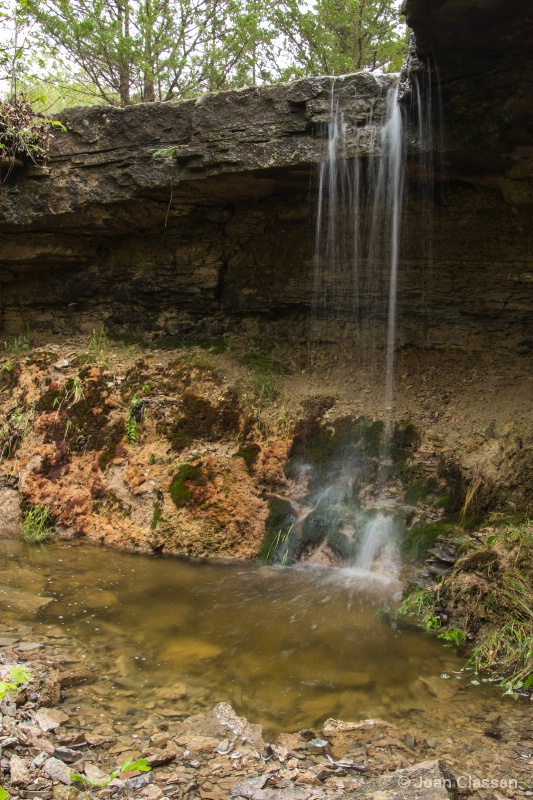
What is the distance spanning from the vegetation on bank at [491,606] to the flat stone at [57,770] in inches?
105

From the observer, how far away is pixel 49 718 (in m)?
3.50

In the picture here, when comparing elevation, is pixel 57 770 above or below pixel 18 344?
below

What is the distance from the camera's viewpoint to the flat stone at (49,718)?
3406 mm

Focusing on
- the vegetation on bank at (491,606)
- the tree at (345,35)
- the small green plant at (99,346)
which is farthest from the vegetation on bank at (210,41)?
the vegetation on bank at (491,606)

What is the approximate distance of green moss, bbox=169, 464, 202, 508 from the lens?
271 inches

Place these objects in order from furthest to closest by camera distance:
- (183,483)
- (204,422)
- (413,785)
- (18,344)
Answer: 1. (18,344)
2. (204,422)
3. (183,483)
4. (413,785)

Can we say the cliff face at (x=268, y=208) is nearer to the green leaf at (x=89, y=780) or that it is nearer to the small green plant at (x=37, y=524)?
the small green plant at (x=37, y=524)

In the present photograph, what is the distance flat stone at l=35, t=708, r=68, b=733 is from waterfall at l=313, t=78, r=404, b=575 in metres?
3.31

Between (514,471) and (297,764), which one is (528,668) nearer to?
(297,764)

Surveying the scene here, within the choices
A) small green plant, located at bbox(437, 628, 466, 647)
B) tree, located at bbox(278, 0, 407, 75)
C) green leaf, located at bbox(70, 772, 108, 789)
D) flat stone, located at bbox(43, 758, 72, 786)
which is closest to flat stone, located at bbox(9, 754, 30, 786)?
flat stone, located at bbox(43, 758, 72, 786)

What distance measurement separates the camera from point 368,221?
7.11 m

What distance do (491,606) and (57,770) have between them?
126 inches

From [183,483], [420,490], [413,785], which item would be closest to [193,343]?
[183,483]

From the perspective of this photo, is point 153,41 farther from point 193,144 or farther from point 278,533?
point 278,533
